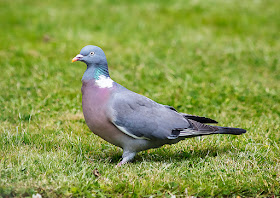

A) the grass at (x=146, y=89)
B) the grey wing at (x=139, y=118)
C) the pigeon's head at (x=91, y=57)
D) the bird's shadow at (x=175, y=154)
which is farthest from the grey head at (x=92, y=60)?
the bird's shadow at (x=175, y=154)

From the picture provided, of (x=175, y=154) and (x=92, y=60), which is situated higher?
(x=92, y=60)

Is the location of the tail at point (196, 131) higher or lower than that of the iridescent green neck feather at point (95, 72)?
lower

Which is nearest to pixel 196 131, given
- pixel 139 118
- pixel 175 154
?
pixel 175 154

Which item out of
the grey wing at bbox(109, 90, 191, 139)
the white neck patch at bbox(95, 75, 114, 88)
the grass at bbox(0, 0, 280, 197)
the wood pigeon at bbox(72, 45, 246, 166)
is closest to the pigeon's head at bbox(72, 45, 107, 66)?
the wood pigeon at bbox(72, 45, 246, 166)

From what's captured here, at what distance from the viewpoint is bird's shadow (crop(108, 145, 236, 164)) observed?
4105 millimetres

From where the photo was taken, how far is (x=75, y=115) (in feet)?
17.3

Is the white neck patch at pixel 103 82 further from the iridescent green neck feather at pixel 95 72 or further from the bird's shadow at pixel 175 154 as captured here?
the bird's shadow at pixel 175 154

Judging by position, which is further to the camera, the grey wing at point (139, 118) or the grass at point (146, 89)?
the grey wing at point (139, 118)

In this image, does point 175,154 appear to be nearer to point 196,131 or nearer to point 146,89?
point 196,131

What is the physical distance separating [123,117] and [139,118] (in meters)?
0.16

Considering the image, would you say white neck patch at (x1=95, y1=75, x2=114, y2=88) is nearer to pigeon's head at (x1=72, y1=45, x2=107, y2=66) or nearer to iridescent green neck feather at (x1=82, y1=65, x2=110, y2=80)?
iridescent green neck feather at (x1=82, y1=65, x2=110, y2=80)

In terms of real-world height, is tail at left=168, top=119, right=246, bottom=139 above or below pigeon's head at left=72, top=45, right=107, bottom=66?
below

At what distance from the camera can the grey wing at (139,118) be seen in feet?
12.3

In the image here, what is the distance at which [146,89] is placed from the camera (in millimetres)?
6188
